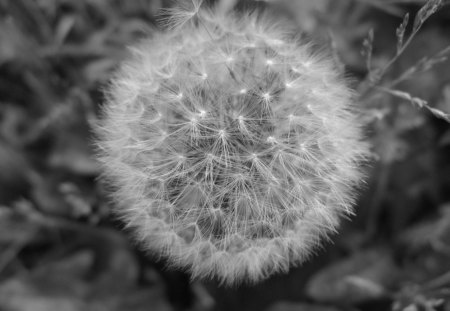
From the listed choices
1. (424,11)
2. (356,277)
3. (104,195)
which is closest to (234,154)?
(424,11)

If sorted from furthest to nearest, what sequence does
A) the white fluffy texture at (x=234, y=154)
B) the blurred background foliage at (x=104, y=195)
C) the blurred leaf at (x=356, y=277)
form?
1. the blurred background foliage at (x=104, y=195)
2. the blurred leaf at (x=356, y=277)
3. the white fluffy texture at (x=234, y=154)

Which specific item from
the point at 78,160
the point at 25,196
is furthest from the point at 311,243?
the point at 25,196

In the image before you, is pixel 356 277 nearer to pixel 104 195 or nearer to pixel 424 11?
pixel 424 11

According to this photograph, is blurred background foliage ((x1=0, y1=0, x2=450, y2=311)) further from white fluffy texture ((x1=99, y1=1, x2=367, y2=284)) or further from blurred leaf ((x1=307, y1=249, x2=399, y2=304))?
white fluffy texture ((x1=99, y1=1, x2=367, y2=284))

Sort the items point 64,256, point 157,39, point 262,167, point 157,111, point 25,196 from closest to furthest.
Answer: point 262,167 < point 157,111 < point 157,39 < point 64,256 < point 25,196

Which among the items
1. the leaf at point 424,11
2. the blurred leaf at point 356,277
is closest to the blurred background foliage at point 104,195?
the blurred leaf at point 356,277

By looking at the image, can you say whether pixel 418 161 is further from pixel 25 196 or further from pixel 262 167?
pixel 25 196

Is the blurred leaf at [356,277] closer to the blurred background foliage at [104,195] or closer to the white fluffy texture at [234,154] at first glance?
the blurred background foliage at [104,195]
